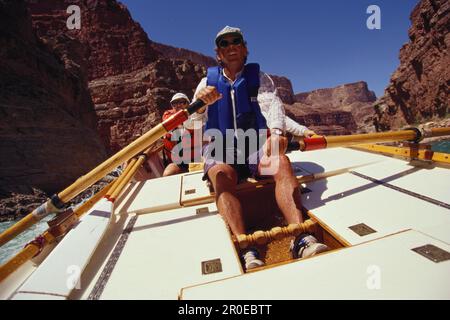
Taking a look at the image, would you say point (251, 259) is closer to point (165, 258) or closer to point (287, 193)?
point (165, 258)

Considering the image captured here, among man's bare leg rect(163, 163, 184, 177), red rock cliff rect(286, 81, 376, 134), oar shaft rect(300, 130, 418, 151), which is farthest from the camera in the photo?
red rock cliff rect(286, 81, 376, 134)

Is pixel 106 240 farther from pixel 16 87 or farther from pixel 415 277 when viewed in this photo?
pixel 16 87

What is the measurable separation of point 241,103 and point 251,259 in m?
1.42

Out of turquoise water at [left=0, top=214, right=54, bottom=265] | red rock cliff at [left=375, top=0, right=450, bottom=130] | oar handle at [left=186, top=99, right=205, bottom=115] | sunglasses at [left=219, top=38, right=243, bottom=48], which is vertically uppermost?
red rock cliff at [left=375, top=0, right=450, bottom=130]

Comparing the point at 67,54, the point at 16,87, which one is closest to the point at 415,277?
the point at 16,87

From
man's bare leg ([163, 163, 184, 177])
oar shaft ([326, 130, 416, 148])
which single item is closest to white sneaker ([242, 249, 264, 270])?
oar shaft ([326, 130, 416, 148])

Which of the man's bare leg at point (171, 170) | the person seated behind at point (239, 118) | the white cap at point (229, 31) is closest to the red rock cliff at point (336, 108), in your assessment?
the man's bare leg at point (171, 170)

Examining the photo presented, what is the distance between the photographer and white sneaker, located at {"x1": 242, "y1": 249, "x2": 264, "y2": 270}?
1400 millimetres

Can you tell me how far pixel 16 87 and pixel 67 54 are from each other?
9.85 m

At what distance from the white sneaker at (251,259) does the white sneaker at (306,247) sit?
248 millimetres

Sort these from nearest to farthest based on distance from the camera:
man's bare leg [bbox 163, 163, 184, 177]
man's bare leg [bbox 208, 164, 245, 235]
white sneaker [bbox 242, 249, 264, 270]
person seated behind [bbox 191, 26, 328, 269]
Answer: white sneaker [bbox 242, 249, 264, 270] < man's bare leg [bbox 208, 164, 245, 235] < person seated behind [bbox 191, 26, 328, 269] < man's bare leg [bbox 163, 163, 184, 177]

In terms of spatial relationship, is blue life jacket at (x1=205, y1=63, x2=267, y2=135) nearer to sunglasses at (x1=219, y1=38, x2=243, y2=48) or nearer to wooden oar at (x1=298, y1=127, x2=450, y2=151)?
sunglasses at (x1=219, y1=38, x2=243, y2=48)

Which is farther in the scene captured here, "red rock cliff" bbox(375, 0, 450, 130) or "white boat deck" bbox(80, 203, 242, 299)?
"red rock cliff" bbox(375, 0, 450, 130)

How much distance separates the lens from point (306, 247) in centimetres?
151
